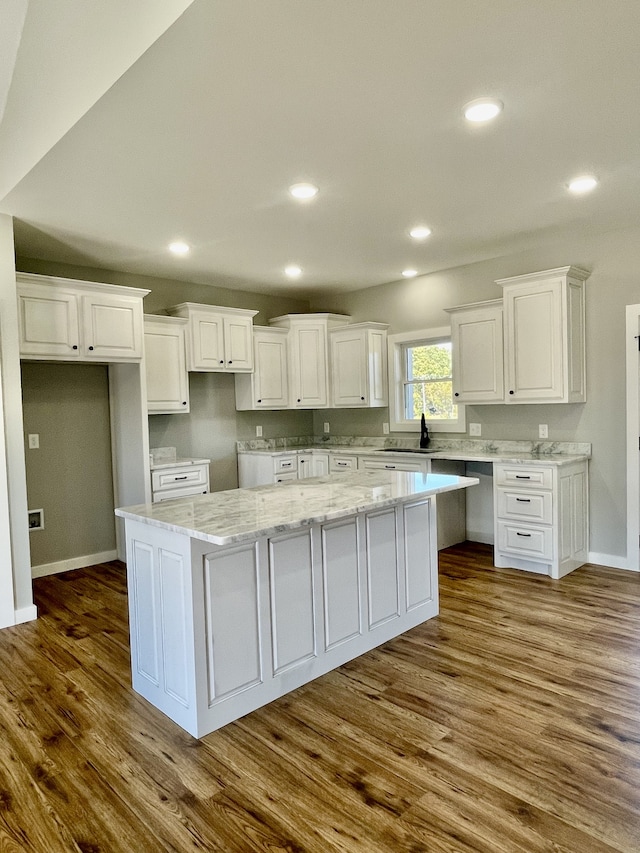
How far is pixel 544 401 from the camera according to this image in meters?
4.32

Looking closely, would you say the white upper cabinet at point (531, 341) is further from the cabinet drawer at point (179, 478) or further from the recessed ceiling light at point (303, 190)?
the cabinet drawer at point (179, 478)

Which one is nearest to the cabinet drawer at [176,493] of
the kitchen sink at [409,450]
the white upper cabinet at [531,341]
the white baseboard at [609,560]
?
the kitchen sink at [409,450]

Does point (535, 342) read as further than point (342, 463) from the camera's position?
No

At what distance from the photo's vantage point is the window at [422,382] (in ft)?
17.8

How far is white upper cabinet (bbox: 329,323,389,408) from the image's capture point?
5.71 metres

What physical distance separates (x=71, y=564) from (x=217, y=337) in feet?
7.86

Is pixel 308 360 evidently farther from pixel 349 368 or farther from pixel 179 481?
pixel 179 481

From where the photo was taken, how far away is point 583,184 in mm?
3252

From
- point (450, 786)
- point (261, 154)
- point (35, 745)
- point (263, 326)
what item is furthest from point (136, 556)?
point (263, 326)

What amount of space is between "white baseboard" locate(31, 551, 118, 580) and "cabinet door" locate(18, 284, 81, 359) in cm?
179

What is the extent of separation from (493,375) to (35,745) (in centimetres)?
397

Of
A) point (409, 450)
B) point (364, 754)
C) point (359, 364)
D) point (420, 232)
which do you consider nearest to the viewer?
point (364, 754)

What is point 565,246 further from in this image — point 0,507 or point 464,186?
point 0,507

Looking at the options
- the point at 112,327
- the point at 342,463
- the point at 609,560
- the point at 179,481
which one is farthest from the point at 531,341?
the point at 112,327
